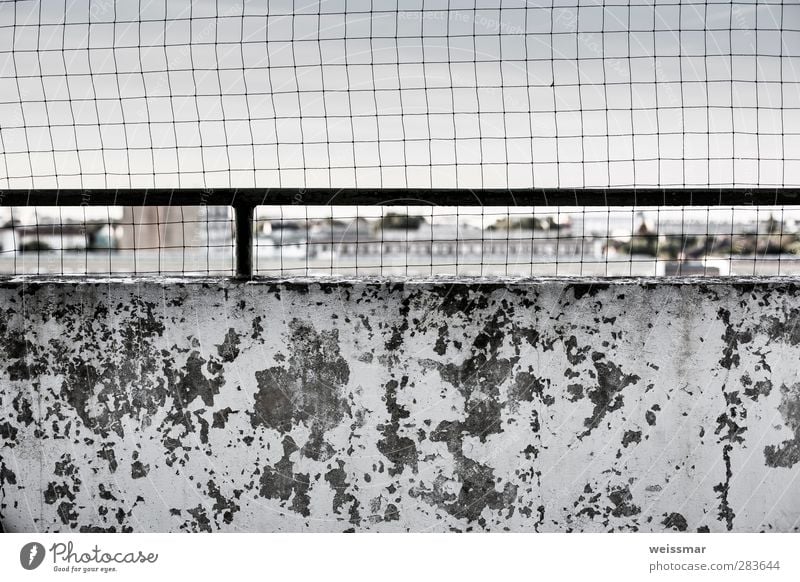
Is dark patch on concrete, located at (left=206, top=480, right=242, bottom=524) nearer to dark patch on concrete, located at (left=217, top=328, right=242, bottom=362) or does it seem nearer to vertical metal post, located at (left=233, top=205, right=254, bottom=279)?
dark patch on concrete, located at (left=217, top=328, right=242, bottom=362)

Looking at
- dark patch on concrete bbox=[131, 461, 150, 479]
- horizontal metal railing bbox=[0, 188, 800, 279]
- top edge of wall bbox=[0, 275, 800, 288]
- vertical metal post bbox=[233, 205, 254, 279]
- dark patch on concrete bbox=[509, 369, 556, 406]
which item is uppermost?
horizontal metal railing bbox=[0, 188, 800, 279]

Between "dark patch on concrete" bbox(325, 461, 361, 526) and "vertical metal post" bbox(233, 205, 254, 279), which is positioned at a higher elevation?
"vertical metal post" bbox(233, 205, 254, 279)

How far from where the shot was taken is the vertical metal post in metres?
2.48

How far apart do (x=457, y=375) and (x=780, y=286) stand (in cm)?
115

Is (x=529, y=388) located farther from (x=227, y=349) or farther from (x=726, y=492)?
(x=227, y=349)

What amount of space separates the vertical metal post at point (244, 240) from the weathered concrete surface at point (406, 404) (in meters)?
0.09

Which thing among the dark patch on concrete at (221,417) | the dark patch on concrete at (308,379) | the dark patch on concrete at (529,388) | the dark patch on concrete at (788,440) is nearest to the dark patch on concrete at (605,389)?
the dark patch on concrete at (529,388)

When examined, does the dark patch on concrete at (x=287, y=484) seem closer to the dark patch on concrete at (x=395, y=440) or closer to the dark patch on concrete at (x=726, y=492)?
the dark patch on concrete at (x=395, y=440)

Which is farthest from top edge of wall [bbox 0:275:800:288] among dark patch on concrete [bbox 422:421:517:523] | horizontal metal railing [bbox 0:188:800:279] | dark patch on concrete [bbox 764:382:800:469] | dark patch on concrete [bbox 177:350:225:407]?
dark patch on concrete [bbox 422:421:517:523]

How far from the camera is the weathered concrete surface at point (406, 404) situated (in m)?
2.46

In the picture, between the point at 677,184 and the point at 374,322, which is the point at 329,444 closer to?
the point at 374,322

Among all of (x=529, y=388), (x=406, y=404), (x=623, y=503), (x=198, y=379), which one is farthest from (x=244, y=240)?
(x=623, y=503)

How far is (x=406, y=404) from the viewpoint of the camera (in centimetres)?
246
